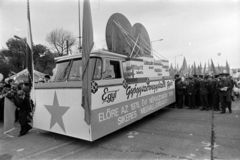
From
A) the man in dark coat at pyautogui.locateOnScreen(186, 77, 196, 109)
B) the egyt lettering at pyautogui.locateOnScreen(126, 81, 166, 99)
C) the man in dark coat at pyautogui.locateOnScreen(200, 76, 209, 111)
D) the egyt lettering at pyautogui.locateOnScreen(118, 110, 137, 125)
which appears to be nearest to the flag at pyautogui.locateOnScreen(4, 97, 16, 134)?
the egyt lettering at pyautogui.locateOnScreen(118, 110, 137, 125)

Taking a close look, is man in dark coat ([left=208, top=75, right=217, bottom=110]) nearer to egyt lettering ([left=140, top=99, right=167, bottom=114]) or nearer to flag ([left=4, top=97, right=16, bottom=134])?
egyt lettering ([left=140, top=99, right=167, bottom=114])

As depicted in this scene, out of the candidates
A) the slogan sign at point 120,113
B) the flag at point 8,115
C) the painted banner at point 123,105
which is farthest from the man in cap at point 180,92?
the flag at point 8,115

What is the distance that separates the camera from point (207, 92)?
8.41 meters

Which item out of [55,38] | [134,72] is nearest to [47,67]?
[55,38]

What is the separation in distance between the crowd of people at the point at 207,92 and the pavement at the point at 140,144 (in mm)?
2273

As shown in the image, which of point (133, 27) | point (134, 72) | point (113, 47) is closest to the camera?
point (134, 72)

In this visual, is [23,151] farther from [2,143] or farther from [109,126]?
[109,126]

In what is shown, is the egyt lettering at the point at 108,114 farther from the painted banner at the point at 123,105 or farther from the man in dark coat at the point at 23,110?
the man in dark coat at the point at 23,110

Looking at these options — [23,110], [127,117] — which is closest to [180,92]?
[127,117]

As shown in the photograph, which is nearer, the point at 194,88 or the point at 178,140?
the point at 178,140

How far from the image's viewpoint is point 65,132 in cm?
418

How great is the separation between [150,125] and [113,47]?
10.9ft

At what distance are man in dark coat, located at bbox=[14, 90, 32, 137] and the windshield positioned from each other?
1.20 metres

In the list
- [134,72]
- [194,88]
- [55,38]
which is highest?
[55,38]
